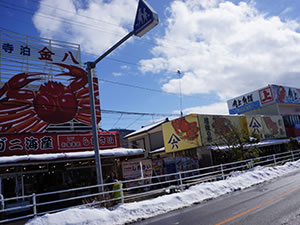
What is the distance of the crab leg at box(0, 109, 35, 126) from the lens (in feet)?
54.7

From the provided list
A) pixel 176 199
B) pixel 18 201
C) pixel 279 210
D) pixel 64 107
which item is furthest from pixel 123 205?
pixel 64 107

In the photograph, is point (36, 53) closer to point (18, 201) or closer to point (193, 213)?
point (18, 201)

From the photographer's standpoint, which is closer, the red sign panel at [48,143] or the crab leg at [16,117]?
the red sign panel at [48,143]

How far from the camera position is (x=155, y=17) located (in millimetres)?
8617

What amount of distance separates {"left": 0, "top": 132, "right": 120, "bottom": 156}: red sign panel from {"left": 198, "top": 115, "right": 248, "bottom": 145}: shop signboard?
8254 millimetres

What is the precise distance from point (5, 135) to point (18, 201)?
399 cm

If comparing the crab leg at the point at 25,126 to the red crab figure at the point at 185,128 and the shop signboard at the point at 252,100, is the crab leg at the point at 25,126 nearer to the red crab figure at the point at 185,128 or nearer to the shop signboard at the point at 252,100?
the red crab figure at the point at 185,128

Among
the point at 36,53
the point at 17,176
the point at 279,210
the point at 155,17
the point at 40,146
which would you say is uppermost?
the point at 36,53

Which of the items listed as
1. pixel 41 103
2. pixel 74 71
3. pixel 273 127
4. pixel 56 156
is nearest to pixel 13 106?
pixel 41 103

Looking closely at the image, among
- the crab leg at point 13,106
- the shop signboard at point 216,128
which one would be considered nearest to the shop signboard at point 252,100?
the shop signboard at point 216,128

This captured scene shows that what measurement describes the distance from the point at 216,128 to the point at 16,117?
54.9 feet

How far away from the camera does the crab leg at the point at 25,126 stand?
16891 millimetres

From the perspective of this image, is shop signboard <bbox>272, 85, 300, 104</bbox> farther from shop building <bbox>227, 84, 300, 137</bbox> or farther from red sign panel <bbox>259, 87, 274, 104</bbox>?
red sign panel <bbox>259, 87, 274, 104</bbox>

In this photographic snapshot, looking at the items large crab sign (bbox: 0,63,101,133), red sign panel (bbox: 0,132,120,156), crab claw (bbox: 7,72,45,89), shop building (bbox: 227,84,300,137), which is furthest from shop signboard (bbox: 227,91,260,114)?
crab claw (bbox: 7,72,45,89)
